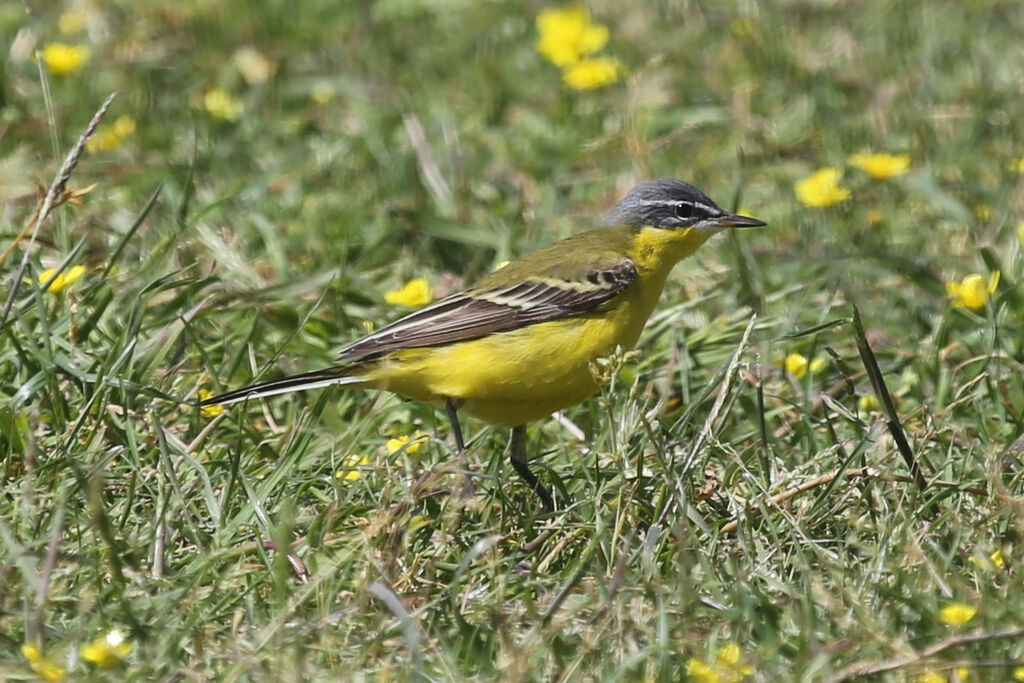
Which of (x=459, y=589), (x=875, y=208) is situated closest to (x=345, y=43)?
(x=875, y=208)

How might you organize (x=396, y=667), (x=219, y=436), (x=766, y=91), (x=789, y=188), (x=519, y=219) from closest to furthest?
(x=396, y=667) < (x=219, y=436) < (x=519, y=219) < (x=789, y=188) < (x=766, y=91)

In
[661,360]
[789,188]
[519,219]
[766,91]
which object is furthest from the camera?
[766,91]

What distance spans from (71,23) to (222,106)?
147 cm

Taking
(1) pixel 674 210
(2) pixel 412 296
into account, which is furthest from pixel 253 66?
(1) pixel 674 210

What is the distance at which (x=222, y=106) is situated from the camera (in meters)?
8.73

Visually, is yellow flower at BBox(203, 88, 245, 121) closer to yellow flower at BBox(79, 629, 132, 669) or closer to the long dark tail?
the long dark tail

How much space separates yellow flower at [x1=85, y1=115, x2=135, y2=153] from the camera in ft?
26.9

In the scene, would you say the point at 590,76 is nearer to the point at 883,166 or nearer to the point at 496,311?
the point at 883,166

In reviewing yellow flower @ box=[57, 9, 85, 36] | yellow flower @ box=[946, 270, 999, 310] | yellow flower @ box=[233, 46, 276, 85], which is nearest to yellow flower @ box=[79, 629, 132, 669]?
yellow flower @ box=[946, 270, 999, 310]

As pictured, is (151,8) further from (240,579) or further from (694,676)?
(694,676)

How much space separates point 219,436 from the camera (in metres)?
5.48

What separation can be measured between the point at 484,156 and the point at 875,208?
85.6 inches

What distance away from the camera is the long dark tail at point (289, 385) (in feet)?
17.3

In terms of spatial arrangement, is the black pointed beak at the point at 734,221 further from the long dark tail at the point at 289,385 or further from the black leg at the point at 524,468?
the long dark tail at the point at 289,385
